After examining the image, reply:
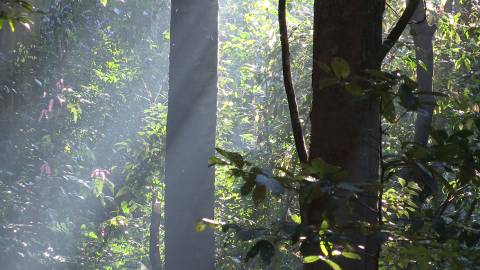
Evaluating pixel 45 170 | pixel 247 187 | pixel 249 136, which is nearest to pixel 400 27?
pixel 247 187

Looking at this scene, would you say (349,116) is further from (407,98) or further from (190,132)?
(190,132)

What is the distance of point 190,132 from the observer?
163 inches

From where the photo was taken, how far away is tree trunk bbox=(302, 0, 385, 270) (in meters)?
1.66

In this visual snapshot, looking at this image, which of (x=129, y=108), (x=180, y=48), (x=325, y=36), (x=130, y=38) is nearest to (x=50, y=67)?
(x=130, y=38)

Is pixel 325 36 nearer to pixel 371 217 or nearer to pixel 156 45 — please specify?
pixel 371 217

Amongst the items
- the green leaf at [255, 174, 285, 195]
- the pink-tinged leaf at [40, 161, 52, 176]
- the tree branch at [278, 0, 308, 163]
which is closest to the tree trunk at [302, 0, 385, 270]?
the tree branch at [278, 0, 308, 163]

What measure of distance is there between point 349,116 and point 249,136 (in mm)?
9580

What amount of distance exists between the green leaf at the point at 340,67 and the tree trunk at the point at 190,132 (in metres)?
2.62

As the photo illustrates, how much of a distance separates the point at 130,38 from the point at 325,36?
1138 cm

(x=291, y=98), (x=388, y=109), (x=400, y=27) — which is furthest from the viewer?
(x=291, y=98)

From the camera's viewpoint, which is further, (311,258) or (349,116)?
(349,116)

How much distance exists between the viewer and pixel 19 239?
25.6ft

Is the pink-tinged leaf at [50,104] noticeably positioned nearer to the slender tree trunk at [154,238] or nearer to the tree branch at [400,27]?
the slender tree trunk at [154,238]

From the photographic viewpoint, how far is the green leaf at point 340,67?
1.55m
